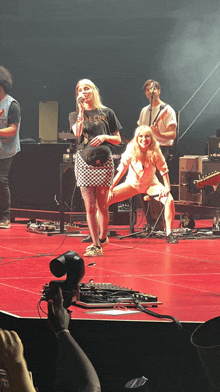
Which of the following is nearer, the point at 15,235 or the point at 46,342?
the point at 46,342

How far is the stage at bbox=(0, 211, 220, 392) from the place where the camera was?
303 centimetres

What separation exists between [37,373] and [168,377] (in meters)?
0.58

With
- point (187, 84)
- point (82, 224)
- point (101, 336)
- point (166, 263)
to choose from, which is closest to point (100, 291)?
point (101, 336)

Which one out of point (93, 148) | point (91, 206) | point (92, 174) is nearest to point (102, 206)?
point (91, 206)

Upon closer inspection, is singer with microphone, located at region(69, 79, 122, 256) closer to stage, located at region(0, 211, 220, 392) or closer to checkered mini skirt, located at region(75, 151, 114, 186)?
checkered mini skirt, located at region(75, 151, 114, 186)

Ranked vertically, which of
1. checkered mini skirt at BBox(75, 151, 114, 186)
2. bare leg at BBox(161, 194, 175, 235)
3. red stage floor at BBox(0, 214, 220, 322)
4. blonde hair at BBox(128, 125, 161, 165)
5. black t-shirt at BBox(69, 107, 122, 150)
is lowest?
red stage floor at BBox(0, 214, 220, 322)

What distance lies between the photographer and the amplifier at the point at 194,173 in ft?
25.4

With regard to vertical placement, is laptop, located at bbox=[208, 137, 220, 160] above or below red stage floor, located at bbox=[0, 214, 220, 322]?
above

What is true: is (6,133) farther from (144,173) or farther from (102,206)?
(102,206)

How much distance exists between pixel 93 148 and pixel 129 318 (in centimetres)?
249

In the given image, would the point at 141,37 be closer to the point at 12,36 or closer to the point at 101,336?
the point at 12,36

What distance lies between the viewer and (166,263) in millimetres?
5250

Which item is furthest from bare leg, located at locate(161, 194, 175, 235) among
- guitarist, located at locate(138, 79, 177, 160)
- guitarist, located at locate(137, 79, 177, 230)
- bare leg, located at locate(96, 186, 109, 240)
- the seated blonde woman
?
bare leg, located at locate(96, 186, 109, 240)

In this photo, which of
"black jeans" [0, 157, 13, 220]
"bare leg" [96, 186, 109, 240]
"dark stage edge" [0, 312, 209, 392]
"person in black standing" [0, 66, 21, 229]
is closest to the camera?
"dark stage edge" [0, 312, 209, 392]
